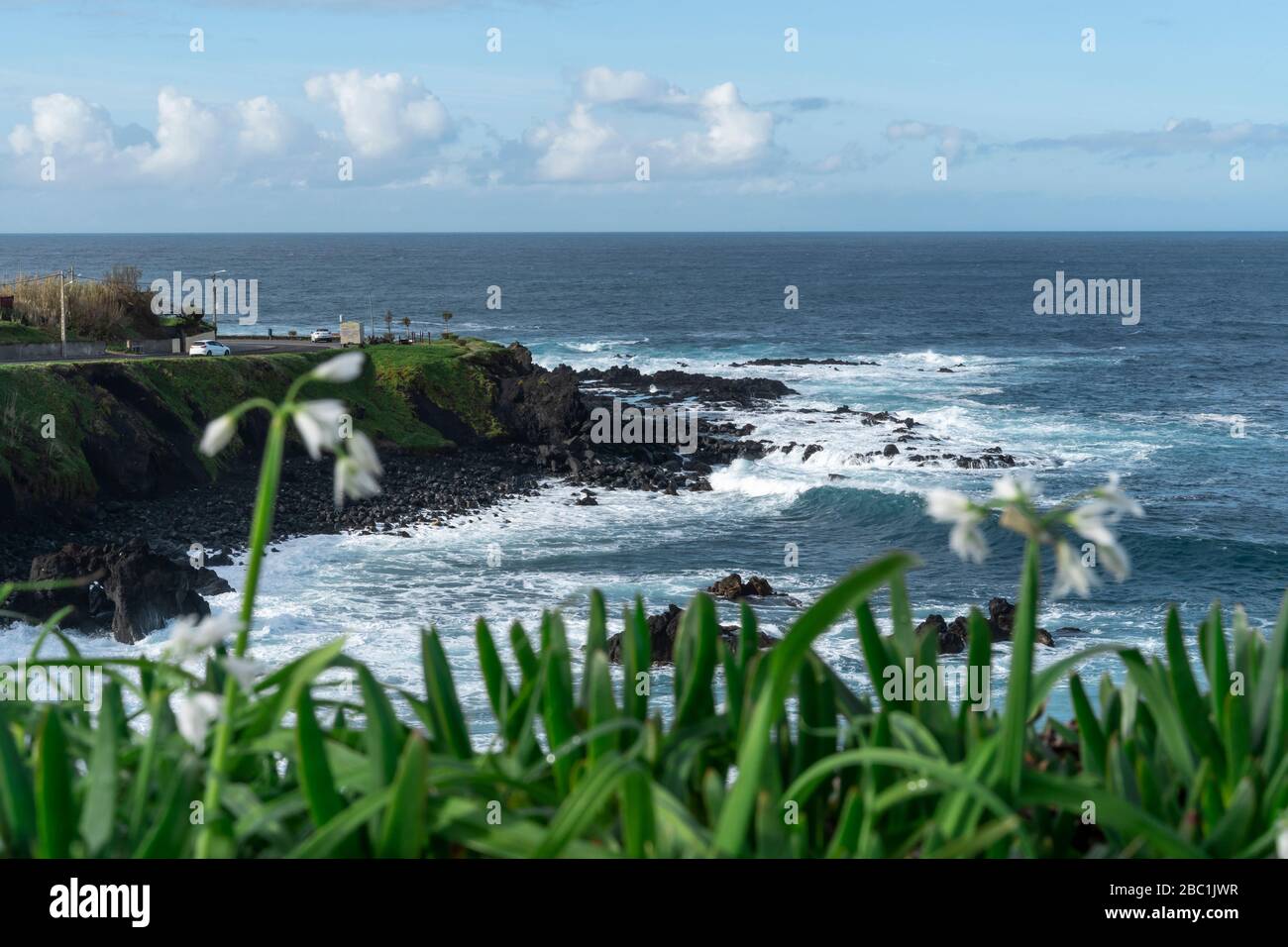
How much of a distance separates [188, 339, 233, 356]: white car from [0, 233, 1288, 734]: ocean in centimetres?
1332

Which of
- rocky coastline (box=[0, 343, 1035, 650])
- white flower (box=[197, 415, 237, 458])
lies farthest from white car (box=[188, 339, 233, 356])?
white flower (box=[197, 415, 237, 458])

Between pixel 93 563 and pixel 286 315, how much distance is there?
237 ft

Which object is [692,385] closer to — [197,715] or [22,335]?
[22,335]

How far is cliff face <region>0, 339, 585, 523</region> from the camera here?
3136 cm

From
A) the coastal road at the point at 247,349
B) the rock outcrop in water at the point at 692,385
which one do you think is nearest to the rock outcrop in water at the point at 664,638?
the coastal road at the point at 247,349

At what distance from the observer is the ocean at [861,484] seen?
24.2 metres

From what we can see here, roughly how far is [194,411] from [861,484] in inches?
791

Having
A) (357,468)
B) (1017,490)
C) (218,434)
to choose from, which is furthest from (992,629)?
(218,434)

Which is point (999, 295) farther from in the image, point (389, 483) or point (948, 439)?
point (389, 483)

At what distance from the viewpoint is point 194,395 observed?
37.4 metres

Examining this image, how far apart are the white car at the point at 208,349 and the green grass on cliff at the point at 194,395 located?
139 cm

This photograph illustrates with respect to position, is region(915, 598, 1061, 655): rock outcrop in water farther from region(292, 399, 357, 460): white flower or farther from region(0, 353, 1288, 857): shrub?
region(292, 399, 357, 460): white flower

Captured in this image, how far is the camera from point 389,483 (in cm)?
3559
